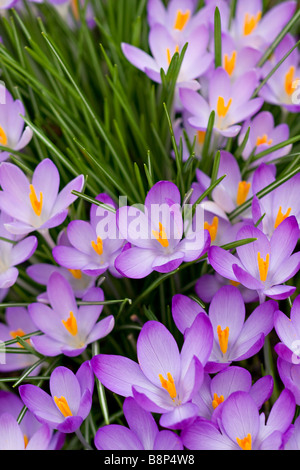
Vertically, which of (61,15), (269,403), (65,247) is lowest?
(269,403)

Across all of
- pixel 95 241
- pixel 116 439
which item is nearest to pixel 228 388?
pixel 116 439

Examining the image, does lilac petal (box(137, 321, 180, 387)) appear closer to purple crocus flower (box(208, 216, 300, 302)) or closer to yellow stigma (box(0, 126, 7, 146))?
purple crocus flower (box(208, 216, 300, 302))

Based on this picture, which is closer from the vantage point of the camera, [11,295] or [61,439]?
[61,439]

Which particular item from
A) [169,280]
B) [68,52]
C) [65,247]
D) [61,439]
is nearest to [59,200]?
[65,247]

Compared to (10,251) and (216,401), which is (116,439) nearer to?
(216,401)
